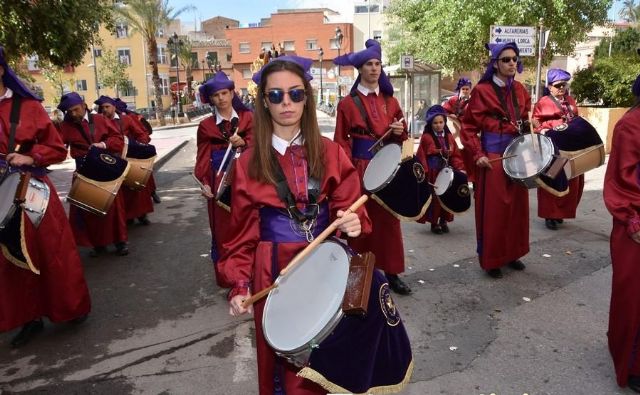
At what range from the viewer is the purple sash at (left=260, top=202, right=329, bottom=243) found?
2.43 metres

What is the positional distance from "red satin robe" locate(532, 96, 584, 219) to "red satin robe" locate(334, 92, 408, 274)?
2.91 metres

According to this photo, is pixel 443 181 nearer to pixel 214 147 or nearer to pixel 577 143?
pixel 577 143

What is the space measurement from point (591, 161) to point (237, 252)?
5.37m

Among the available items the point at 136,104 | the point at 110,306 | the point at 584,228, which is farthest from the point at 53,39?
the point at 136,104

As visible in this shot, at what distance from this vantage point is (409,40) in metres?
23.8

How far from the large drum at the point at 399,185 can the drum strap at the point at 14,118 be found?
287 centimetres

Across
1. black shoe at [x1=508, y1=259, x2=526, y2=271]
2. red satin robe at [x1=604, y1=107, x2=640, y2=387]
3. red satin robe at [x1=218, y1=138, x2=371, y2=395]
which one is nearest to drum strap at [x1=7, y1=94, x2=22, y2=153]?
red satin robe at [x1=218, y1=138, x2=371, y2=395]

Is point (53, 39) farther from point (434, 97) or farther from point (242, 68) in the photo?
point (242, 68)

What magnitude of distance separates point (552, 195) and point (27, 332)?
20.7 feet

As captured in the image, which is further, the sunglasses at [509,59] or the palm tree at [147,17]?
the palm tree at [147,17]

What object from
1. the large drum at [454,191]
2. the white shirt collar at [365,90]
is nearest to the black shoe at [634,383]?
the white shirt collar at [365,90]

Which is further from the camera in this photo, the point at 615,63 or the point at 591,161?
the point at 615,63

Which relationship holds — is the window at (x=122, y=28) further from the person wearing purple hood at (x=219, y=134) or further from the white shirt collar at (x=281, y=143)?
the white shirt collar at (x=281, y=143)

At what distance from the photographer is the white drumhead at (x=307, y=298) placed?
1940 mm
